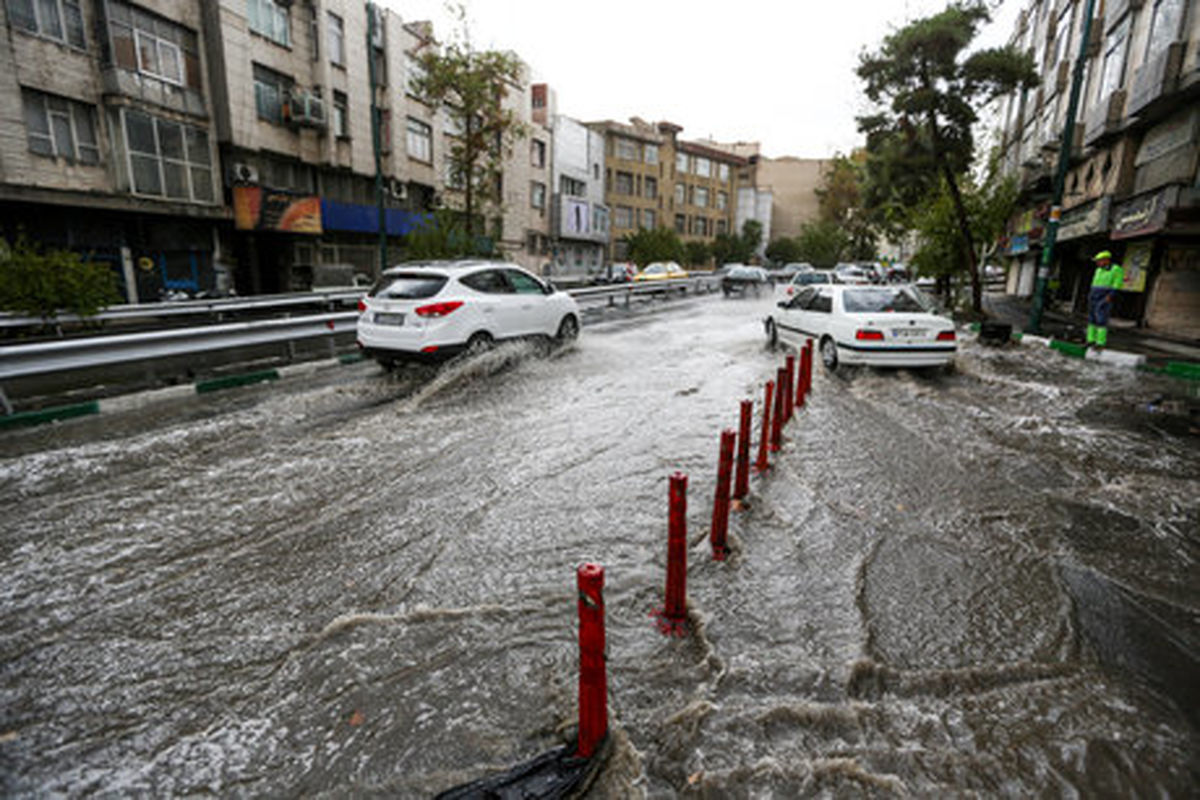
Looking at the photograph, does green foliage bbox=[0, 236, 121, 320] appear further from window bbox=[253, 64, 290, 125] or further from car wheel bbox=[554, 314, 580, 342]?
window bbox=[253, 64, 290, 125]

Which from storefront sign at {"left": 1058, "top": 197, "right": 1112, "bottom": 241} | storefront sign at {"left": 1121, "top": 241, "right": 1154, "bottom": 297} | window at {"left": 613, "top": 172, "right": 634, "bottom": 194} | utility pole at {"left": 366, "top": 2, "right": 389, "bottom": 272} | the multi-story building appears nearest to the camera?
utility pole at {"left": 366, "top": 2, "right": 389, "bottom": 272}

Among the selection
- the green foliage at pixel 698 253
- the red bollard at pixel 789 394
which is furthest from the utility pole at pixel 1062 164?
the green foliage at pixel 698 253

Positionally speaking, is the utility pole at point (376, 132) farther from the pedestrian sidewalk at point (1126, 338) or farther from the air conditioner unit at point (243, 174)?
the pedestrian sidewalk at point (1126, 338)

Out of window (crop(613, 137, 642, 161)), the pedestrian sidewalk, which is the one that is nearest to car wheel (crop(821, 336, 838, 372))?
the pedestrian sidewalk

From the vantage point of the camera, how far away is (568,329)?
12.2 meters

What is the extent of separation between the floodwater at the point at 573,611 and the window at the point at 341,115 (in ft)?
78.4

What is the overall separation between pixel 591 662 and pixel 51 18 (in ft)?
81.6

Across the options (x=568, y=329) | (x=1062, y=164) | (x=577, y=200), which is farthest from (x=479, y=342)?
(x=577, y=200)

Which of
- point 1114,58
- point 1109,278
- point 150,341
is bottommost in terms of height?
point 150,341

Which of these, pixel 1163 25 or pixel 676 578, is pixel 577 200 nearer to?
pixel 1163 25

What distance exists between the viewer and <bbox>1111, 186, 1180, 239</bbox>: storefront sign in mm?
14703

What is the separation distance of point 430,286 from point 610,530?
590cm

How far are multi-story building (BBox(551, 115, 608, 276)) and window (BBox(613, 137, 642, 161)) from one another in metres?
1.76

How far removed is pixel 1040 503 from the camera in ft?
16.9
